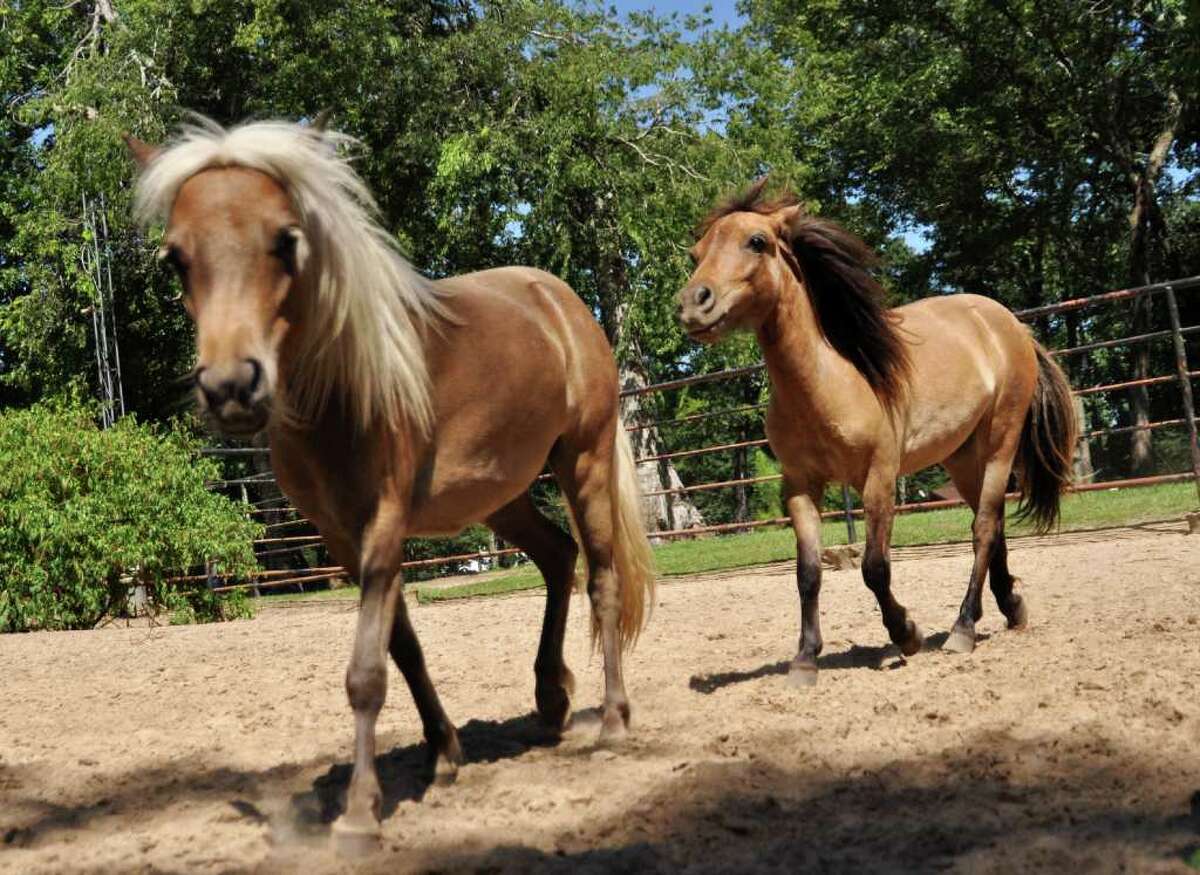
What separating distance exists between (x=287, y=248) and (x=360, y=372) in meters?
0.44

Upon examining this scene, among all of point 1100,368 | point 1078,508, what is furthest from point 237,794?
point 1100,368

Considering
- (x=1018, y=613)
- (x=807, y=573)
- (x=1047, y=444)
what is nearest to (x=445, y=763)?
(x=807, y=573)

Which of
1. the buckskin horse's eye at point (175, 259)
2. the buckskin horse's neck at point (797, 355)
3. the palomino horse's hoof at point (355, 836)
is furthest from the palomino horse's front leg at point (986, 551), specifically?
the buckskin horse's eye at point (175, 259)

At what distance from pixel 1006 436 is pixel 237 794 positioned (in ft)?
14.4

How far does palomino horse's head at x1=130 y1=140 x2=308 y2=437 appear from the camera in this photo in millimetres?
2822

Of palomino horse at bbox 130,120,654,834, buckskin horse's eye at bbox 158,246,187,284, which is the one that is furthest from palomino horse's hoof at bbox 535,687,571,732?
buckskin horse's eye at bbox 158,246,187,284

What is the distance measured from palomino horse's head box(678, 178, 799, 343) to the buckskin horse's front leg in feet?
7.05

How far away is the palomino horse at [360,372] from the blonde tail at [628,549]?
0.22 metres

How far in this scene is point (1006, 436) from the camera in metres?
6.39

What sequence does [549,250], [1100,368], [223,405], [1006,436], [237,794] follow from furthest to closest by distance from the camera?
[1100,368] < [549,250] < [1006,436] < [237,794] < [223,405]

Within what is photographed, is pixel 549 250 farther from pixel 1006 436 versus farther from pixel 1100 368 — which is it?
pixel 1100 368

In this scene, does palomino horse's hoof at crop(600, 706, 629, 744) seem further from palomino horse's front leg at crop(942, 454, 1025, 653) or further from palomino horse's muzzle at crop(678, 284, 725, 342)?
palomino horse's front leg at crop(942, 454, 1025, 653)

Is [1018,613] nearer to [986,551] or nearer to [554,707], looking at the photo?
[986,551]

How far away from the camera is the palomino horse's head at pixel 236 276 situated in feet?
9.26
